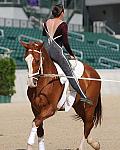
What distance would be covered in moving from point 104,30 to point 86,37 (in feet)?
19.9

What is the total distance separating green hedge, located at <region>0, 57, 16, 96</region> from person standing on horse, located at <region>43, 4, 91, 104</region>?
47.1ft

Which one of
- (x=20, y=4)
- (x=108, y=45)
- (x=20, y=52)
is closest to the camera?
(x=20, y=52)

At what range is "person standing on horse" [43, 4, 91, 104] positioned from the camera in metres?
8.80

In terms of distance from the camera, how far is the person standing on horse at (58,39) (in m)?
8.80

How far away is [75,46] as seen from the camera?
3841 centimetres

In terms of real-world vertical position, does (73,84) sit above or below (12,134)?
above

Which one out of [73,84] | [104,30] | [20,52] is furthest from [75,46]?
[73,84]

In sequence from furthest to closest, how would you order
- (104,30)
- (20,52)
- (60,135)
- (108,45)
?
(104,30), (108,45), (20,52), (60,135)

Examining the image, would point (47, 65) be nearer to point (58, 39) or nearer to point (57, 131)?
point (58, 39)

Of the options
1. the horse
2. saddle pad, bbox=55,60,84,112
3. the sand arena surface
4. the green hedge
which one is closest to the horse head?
the horse

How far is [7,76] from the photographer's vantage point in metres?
23.3

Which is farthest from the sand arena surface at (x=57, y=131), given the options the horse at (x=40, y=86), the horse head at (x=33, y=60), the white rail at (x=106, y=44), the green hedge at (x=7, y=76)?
the white rail at (x=106, y=44)

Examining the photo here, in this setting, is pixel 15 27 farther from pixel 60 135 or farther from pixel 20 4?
pixel 60 135

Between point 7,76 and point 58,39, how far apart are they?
14.6 m
